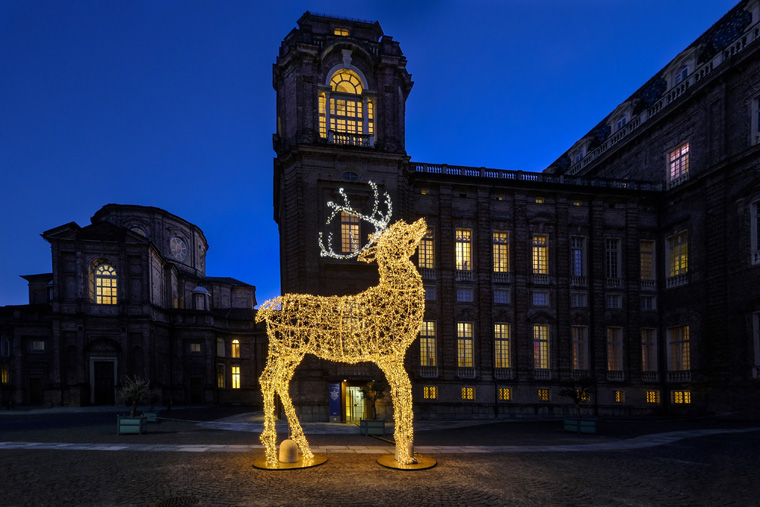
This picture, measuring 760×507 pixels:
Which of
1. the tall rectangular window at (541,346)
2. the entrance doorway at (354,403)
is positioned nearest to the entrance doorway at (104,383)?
the entrance doorway at (354,403)

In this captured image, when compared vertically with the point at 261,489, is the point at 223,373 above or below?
below

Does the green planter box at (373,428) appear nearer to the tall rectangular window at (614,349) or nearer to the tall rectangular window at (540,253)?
the tall rectangular window at (540,253)

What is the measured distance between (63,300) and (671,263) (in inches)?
2081

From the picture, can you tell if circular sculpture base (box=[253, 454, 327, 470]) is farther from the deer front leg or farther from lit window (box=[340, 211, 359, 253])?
lit window (box=[340, 211, 359, 253])

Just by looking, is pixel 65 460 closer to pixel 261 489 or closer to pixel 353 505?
pixel 261 489

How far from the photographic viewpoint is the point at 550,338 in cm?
3178

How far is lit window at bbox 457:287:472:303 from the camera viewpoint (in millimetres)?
30969

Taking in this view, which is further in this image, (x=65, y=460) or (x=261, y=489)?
(x=65, y=460)

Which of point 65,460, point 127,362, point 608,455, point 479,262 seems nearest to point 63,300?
point 127,362

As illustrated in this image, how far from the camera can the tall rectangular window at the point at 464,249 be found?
31.6 meters

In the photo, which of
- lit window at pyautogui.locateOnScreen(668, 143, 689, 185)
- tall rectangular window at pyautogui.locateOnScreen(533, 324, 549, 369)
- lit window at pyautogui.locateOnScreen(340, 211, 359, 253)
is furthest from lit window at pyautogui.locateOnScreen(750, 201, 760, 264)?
lit window at pyautogui.locateOnScreen(340, 211, 359, 253)

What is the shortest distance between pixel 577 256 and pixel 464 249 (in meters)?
8.85

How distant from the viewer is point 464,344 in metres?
30.7

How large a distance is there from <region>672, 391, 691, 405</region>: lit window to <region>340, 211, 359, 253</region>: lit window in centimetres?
2480
